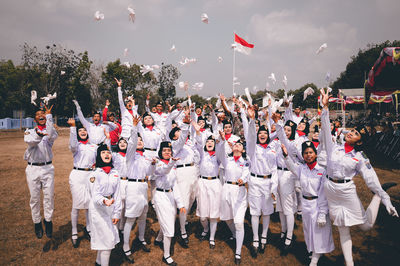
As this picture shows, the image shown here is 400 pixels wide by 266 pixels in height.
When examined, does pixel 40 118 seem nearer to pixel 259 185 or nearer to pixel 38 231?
A: pixel 38 231

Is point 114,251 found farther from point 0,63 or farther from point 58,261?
point 0,63

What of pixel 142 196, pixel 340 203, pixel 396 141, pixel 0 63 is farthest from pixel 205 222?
pixel 0 63

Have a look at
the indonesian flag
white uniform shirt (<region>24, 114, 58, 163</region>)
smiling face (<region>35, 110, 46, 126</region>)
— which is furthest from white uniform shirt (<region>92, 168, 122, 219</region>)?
the indonesian flag

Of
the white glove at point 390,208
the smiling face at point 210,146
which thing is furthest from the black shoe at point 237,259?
the white glove at point 390,208

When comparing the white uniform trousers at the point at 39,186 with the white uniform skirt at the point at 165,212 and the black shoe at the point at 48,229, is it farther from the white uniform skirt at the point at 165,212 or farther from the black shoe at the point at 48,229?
the white uniform skirt at the point at 165,212

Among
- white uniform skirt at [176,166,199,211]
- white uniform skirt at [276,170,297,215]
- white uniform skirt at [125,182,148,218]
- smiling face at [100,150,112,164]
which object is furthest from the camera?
white uniform skirt at [176,166,199,211]

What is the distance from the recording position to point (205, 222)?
5.57 meters

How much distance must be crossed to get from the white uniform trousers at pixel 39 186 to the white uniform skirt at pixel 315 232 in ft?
18.3

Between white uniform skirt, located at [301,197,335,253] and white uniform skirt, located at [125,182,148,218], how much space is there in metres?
3.15

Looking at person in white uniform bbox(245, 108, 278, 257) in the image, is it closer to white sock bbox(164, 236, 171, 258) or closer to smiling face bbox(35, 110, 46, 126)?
white sock bbox(164, 236, 171, 258)

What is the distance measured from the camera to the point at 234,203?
15.9 feet

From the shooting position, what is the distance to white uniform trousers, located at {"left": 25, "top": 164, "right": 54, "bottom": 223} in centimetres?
527

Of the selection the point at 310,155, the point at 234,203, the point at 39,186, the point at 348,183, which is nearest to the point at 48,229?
the point at 39,186

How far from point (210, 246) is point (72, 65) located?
36.6 m
